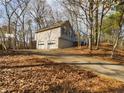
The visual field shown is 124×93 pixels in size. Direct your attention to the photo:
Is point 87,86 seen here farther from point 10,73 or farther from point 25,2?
point 25,2

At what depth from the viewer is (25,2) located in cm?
4531

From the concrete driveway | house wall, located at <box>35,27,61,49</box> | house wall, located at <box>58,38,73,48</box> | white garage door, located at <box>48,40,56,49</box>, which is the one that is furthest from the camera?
white garage door, located at <box>48,40,56,49</box>

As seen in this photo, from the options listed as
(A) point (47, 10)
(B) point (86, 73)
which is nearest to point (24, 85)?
(B) point (86, 73)

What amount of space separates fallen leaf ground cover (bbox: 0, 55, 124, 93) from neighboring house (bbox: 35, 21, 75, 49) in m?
27.6

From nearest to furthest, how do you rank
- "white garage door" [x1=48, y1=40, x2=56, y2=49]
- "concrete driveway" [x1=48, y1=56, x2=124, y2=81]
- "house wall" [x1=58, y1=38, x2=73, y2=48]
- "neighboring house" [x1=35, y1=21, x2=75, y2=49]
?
"concrete driveway" [x1=48, y1=56, x2=124, y2=81], "house wall" [x1=58, y1=38, x2=73, y2=48], "neighboring house" [x1=35, y1=21, x2=75, y2=49], "white garage door" [x1=48, y1=40, x2=56, y2=49]

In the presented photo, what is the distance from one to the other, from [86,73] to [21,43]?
4929 centimetres

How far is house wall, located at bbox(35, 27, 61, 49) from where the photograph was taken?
4083 cm

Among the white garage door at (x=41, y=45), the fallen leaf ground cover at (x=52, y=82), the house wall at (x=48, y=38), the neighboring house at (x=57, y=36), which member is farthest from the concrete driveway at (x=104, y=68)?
the white garage door at (x=41, y=45)

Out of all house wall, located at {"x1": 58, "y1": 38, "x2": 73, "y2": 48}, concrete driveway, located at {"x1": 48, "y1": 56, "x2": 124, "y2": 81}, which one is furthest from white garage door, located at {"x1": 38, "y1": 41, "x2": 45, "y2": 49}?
concrete driveway, located at {"x1": 48, "y1": 56, "x2": 124, "y2": 81}

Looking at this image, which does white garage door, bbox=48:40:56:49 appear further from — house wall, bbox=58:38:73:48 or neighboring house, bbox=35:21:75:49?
house wall, bbox=58:38:73:48

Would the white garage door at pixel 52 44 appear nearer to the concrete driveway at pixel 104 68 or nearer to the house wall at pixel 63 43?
the house wall at pixel 63 43

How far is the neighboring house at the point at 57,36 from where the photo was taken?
40.3m

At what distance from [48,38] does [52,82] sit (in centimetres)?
3325

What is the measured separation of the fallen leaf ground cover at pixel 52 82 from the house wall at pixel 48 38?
28071 mm
